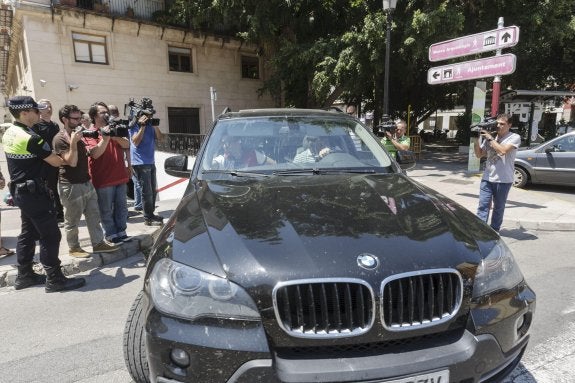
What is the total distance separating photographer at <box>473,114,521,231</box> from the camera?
4.85m

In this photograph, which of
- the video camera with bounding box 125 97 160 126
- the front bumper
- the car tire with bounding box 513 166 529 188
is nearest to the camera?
the front bumper

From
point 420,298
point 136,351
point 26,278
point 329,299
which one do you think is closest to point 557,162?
point 420,298

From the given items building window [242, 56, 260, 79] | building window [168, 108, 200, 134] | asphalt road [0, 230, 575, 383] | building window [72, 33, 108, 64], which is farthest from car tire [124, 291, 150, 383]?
building window [242, 56, 260, 79]

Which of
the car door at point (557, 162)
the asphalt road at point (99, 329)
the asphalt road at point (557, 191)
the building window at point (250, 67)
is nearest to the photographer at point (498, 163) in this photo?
the asphalt road at point (99, 329)

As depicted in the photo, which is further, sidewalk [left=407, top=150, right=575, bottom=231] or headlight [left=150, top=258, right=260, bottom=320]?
sidewalk [left=407, top=150, right=575, bottom=231]

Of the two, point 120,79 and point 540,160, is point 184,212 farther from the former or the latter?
point 120,79

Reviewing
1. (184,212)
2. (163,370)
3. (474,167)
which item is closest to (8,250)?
(184,212)

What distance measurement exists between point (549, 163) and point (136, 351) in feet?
33.2

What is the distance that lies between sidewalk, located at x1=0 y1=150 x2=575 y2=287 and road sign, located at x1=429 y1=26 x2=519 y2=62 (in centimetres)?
307

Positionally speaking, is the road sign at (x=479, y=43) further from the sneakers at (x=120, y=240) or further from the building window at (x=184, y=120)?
the building window at (x=184, y=120)

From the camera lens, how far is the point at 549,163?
9188 mm

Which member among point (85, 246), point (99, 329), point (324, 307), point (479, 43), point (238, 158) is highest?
point (479, 43)

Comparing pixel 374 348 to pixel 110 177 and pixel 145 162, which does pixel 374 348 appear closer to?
Result: pixel 110 177

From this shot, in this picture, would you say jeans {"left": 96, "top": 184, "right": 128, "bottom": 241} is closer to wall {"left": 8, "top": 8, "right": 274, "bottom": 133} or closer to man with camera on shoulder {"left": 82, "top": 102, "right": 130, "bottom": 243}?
man with camera on shoulder {"left": 82, "top": 102, "right": 130, "bottom": 243}
